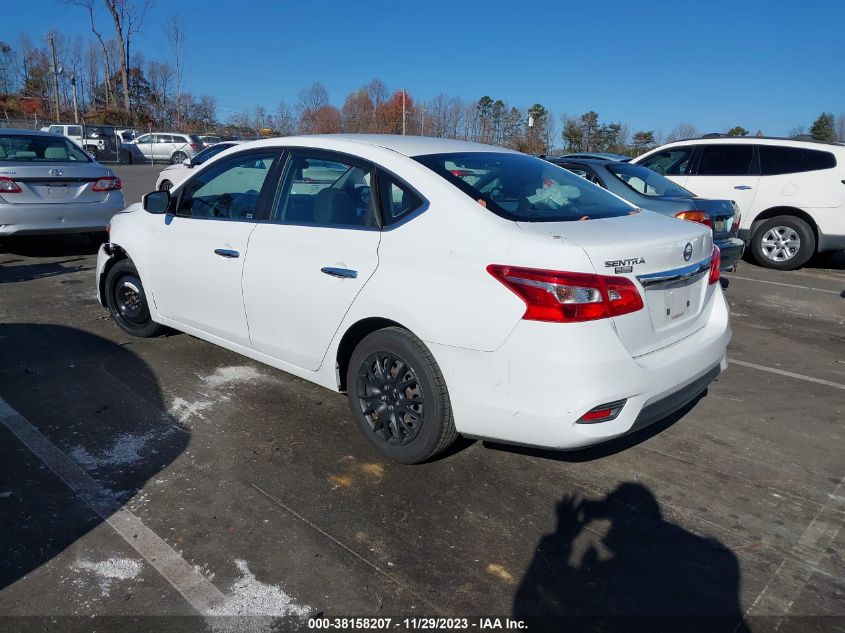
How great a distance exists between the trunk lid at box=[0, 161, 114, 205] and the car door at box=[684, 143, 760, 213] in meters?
8.84

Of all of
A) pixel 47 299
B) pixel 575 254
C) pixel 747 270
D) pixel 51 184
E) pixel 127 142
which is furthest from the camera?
pixel 127 142

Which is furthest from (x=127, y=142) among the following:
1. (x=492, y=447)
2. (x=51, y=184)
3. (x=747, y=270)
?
(x=492, y=447)

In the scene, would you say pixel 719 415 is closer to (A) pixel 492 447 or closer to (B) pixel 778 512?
(B) pixel 778 512

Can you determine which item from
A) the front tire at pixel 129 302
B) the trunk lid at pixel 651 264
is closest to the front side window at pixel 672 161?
the trunk lid at pixel 651 264

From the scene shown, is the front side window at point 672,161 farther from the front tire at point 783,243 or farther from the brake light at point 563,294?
the brake light at point 563,294

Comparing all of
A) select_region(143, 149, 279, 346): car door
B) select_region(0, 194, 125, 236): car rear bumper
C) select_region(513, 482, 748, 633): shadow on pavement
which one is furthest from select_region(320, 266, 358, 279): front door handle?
select_region(0, 194, 125, 236): car rear bumper

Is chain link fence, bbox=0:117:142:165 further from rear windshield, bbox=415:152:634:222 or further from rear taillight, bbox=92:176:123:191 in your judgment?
rear windshield, bbox=415:152:634:222

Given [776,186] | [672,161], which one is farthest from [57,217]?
[776,186]

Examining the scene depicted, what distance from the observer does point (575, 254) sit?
2.74 m

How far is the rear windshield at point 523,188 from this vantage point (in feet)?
10.6

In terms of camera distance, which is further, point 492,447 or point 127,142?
point 127,142

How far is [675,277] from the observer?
311cm

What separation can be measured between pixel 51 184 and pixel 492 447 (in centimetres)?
677

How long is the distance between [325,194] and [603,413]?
201cm
